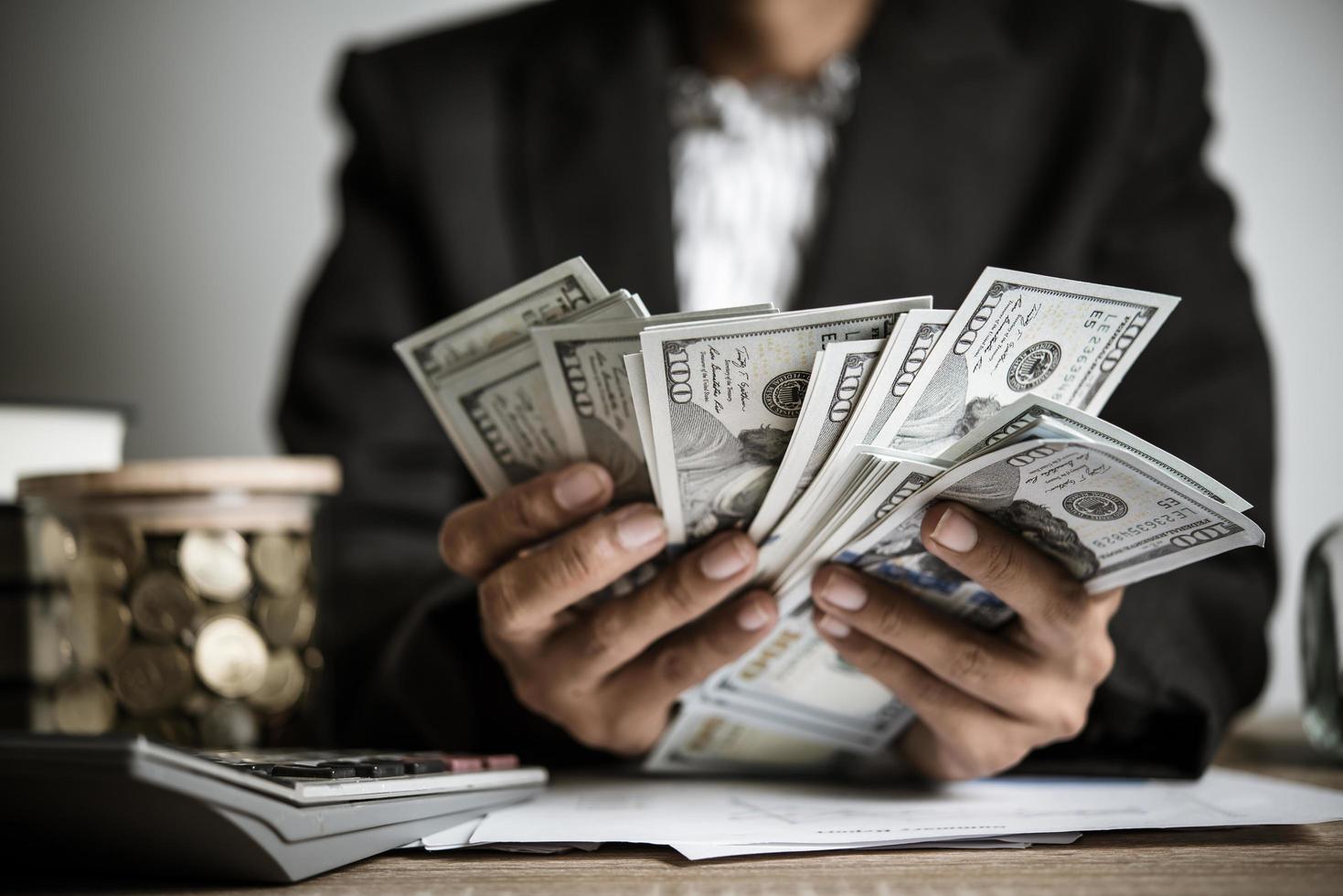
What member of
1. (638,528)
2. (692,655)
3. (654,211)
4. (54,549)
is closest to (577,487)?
(638,528)

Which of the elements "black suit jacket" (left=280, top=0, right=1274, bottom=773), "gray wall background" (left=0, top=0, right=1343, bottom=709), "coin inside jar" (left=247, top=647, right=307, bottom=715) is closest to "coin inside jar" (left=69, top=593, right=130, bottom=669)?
"coin inside jar" (left=247, top=647, right=307, bottom=715)

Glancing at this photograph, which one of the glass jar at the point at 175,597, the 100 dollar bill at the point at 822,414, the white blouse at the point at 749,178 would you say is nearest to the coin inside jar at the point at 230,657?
the glass jar at the point at 175,597

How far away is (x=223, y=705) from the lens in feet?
2.39

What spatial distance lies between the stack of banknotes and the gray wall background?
1121 millimetres

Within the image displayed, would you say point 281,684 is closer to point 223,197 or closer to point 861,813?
point 861,813

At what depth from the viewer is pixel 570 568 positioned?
606mm

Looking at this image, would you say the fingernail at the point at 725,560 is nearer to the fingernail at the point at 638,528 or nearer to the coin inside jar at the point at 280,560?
the fingernail at the point at 638,528

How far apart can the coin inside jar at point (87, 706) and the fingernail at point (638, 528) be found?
435 mm

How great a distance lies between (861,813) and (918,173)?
2.66 ft

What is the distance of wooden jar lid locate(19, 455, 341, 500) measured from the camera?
2.35 feet

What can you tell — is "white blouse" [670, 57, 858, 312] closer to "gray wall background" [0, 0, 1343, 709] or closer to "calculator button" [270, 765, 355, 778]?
"gray wall background" [0, 0, 1343, 709]

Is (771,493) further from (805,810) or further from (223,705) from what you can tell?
(223,705)

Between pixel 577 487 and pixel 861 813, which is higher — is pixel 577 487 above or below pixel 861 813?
above

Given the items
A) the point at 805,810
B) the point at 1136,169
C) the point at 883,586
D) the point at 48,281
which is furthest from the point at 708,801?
the point at 48,281
